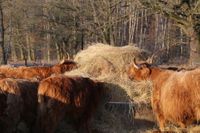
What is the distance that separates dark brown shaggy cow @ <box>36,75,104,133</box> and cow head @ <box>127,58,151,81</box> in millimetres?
1856

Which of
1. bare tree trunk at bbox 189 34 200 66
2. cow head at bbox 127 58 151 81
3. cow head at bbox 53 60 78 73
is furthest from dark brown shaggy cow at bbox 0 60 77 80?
bare tree trunk at bbox 189 34 200 66

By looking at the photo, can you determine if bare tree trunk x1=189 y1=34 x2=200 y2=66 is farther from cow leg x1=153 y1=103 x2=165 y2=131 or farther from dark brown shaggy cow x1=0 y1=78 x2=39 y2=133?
dark brown shaggy cow x1=0 y1=78 x2=39 y2=133

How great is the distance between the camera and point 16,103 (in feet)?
25.3

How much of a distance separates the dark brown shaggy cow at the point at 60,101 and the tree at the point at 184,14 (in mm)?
5713

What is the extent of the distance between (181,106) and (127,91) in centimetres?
162

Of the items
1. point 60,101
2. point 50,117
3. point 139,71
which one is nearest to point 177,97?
point 139,71

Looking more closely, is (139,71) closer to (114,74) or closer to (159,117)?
(114,74)

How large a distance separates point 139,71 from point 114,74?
2.06 feet

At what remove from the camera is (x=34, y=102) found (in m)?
8.15

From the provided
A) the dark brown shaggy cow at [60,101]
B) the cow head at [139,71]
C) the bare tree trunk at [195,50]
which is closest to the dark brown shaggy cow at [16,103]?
the dark brown shaggy cow at [60,101]

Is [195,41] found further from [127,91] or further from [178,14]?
[127,91]

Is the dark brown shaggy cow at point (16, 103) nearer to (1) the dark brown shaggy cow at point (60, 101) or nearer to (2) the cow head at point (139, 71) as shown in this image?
(1) the dark brown shaggy cow at point (60, 101)

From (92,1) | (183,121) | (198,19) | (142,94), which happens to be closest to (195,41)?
(198,19)

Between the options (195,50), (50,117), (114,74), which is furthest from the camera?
(195,50)
